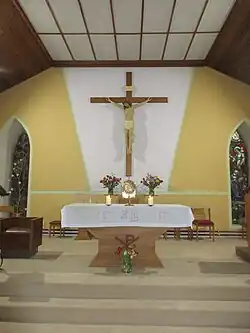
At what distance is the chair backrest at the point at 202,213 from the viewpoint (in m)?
7.38

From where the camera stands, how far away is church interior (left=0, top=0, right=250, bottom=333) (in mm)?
4461

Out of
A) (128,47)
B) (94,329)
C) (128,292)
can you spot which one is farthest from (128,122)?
(94,329)

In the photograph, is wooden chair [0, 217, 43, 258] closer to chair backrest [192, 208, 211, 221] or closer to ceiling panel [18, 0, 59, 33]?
ceiling panel [18, 0, 59, 33]

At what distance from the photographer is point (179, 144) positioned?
305 inches

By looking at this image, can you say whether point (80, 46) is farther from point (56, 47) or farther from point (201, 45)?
point (201, 45)

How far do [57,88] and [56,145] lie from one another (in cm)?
133

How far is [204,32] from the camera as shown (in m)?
6.57

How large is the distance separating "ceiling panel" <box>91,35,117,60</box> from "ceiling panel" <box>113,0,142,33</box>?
0.40 m

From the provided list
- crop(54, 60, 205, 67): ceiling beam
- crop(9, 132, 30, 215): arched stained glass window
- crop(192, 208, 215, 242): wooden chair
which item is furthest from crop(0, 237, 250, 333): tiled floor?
crop(54, 60, 205, 67): ceiling beam

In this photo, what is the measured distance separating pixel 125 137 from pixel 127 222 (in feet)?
12.3

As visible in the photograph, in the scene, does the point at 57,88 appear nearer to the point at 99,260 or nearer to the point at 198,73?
the point at 198,73

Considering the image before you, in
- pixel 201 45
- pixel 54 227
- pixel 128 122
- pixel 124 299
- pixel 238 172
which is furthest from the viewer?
pixel 238 172

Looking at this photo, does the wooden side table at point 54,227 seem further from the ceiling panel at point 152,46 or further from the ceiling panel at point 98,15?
the ceiling panel at point 152,46

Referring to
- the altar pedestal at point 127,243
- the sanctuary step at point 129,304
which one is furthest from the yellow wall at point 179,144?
the sanctuary step at point 129,304
